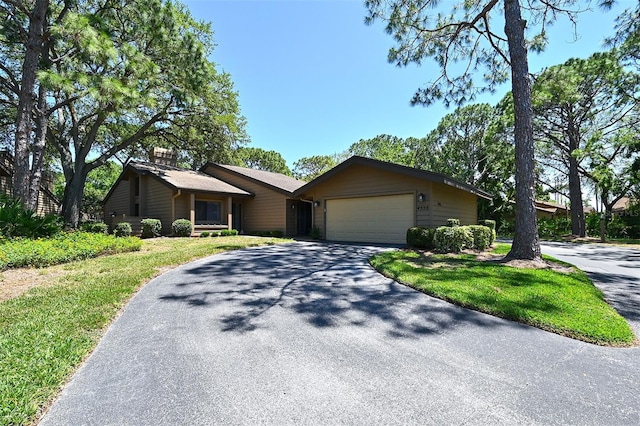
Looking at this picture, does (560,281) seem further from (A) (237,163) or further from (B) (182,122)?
Answer: (A) (237,163)

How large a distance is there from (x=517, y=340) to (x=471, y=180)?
979 inches

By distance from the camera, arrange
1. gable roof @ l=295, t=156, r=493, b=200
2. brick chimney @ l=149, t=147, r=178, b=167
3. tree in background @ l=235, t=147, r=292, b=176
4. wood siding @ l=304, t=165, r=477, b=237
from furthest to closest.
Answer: tree in background @ l=235, t=147, r=292, b=176 → brick chimney @ l=149, t=147, r=178, b=167 → wood siding @ l=304, t=165, r=477, b=237 → gable roof @ l=295, t=156, r=493, b=200

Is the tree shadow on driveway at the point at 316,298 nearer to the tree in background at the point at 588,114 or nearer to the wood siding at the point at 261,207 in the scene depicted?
the wood siding at the point at 261,207

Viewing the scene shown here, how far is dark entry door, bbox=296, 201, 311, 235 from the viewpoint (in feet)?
57.9

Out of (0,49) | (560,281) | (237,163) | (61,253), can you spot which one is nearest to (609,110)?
(560,281)

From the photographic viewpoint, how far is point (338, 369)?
103 inches

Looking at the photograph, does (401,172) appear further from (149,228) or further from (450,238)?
(149,228)


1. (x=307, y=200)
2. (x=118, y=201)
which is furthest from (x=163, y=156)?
(x=307, y=200)

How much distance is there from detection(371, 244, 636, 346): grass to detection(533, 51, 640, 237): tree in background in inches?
496

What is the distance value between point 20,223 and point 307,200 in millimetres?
11036

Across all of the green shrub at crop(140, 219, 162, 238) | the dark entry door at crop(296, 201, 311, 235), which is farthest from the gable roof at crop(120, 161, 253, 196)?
the dark entry door at crop(296, 201, 311, 235)

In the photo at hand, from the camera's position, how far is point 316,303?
4.42m

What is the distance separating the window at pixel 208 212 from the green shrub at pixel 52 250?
674 centimetres

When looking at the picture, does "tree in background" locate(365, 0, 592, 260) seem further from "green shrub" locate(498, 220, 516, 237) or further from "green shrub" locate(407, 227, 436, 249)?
"green shrub" locate(498, 220, 516, 237)
